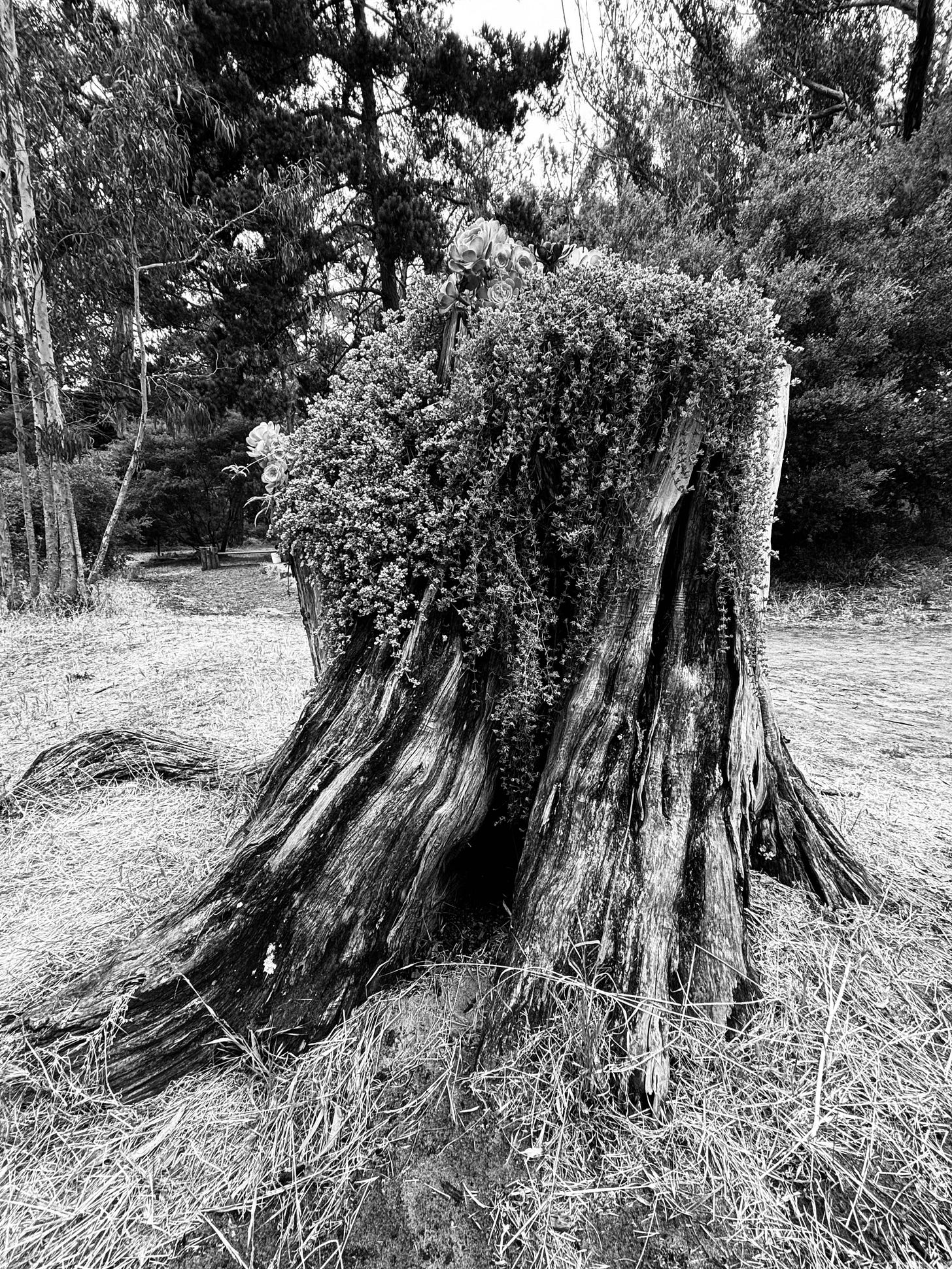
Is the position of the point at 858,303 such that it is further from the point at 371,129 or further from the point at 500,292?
the point at 371,129

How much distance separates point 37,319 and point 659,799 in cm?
1136

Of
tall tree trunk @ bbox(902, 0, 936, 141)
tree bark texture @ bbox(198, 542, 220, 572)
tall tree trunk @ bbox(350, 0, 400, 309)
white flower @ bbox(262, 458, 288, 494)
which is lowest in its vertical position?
tree bark texture @ bbox(198, 542, 220, 572)

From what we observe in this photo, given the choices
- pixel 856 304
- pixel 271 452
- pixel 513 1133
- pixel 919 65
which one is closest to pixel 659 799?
pixel 513 1133

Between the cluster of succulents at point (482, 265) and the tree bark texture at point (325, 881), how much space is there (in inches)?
44.2

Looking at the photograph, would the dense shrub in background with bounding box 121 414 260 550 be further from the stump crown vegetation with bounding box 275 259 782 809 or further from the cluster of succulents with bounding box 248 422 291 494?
the stump crown vegetation with bounding box 275 259 782 809

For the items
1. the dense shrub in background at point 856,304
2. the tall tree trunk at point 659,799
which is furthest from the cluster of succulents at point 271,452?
the dense shrub in background at point 856,304

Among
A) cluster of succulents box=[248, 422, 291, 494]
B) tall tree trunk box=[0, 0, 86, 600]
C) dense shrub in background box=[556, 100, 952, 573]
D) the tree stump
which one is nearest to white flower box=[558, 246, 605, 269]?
cluster of succulents box=[248, 422, 291, 494]

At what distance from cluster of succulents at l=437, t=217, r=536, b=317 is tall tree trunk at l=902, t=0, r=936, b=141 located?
968 cm

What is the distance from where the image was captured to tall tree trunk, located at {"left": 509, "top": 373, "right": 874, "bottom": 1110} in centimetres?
156

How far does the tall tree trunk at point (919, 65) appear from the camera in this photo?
7.02 m

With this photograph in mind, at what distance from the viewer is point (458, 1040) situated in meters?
1.56

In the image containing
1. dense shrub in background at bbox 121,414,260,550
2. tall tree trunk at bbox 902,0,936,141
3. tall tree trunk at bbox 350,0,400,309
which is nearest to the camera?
tall tree trunk at bbox 902,0,936,141

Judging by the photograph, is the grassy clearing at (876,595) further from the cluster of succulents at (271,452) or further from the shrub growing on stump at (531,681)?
the cluster of succulents at (271,452)

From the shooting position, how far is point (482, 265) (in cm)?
186
